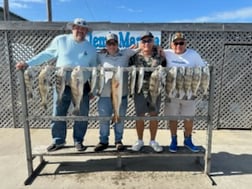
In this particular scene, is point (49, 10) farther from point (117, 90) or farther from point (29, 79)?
point (117, 90)

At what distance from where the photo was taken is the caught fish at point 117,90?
3.72 meters

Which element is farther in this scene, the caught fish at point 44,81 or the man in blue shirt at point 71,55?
the man in blue shirt at point 71,55

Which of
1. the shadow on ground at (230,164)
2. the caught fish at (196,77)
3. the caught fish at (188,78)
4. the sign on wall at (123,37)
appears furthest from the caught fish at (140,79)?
the sign on wall at (123,37)

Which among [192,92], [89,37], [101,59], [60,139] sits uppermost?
[89,37]

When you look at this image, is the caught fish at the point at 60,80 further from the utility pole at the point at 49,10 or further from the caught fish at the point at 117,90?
the utility pole at the point at 49,10

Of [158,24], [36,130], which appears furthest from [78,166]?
[158,24]

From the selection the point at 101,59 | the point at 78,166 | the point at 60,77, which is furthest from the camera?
the point at 78,166

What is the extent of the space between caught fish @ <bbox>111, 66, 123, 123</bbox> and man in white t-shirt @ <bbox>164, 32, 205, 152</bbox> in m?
0.72

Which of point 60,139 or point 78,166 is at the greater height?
point 60,139

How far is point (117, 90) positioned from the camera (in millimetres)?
3748

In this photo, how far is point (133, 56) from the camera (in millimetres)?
4105

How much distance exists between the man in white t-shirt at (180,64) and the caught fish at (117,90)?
0.72m

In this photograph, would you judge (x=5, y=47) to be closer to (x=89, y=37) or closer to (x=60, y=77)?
(x=89, y=37)

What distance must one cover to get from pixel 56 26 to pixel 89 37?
66cm
